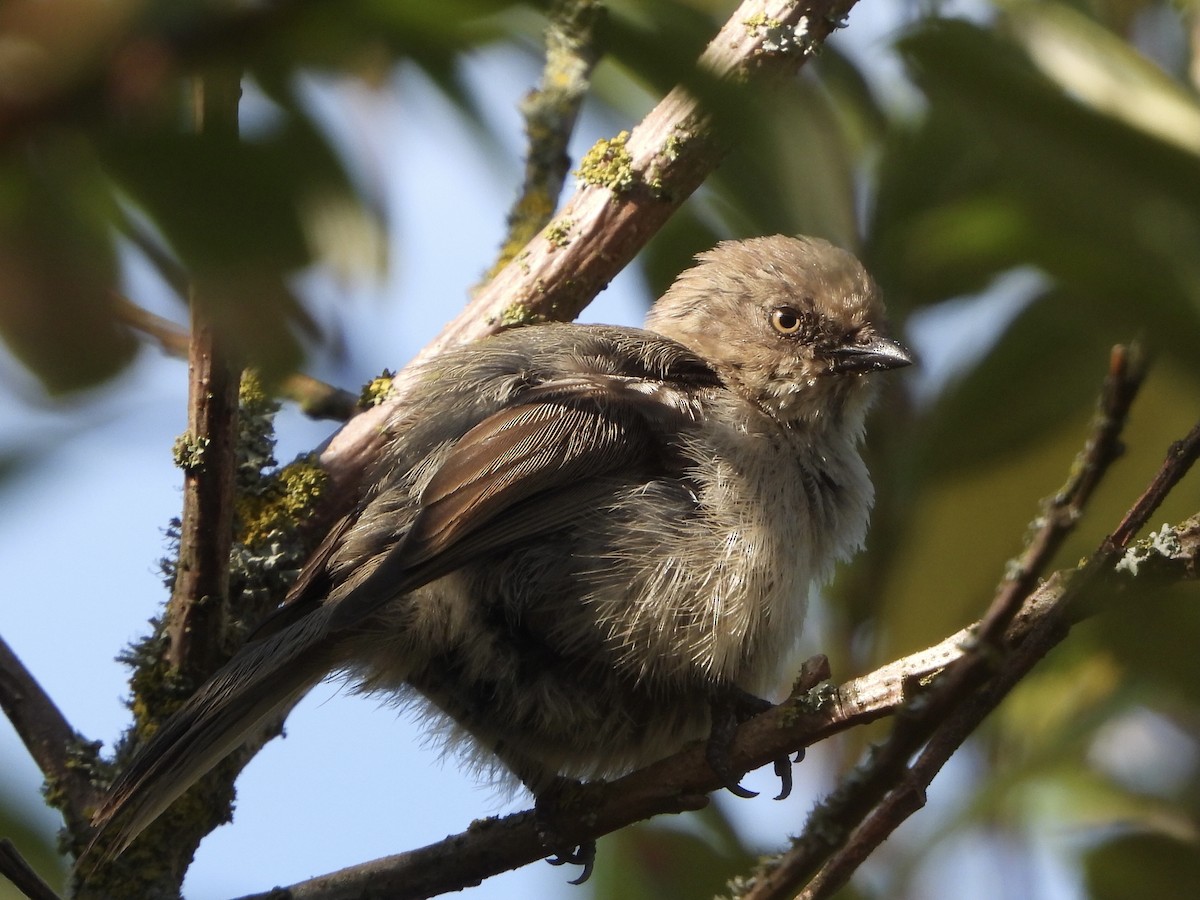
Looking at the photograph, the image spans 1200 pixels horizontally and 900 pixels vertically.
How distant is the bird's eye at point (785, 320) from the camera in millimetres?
4332

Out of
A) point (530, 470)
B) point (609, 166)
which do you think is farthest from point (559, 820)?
point (609, 166)

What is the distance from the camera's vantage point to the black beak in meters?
4.02

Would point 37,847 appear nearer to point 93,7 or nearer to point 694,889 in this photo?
point 694,889

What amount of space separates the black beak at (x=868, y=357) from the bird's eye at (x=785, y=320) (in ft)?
0.59

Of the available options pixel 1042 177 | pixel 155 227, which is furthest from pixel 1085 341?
pixel 155 227

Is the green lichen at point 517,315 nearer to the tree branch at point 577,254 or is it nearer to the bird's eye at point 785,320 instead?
the tree branch at point 577,254

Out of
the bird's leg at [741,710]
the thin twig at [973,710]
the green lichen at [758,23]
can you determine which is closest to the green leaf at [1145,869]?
the thin twig at [973,710]

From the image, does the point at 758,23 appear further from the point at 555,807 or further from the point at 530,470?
the point at 555,807

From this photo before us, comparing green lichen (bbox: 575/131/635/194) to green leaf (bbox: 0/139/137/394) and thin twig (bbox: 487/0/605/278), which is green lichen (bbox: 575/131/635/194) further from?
green leaf (bbox: 0/139/137/394)

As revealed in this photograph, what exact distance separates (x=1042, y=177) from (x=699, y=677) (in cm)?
265

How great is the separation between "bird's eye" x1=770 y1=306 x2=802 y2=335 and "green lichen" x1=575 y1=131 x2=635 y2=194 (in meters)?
0.83

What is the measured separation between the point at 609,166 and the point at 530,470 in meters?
1.07

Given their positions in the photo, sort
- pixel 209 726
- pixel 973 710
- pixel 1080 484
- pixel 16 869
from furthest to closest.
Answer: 1. pixel 209 726
2. pixel 16 869
3. pixel 973 710
4. pixel 1080 484

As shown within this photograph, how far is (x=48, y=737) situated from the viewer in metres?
3.44
